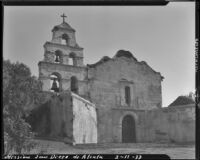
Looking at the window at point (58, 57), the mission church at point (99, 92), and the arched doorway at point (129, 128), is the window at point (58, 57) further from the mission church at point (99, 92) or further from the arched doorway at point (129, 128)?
the arched doorway at point (129, 128)

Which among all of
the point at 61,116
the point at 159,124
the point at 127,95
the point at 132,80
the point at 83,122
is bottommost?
the point at 159,124

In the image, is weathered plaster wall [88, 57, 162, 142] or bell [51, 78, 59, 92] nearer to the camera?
→ bell [51, 78, 59, 92]

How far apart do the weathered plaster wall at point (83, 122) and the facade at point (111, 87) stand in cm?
64

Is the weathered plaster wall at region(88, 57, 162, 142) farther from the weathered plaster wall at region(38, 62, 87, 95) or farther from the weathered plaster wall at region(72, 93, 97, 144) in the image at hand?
the weathered plaster wall at region(72, 93, 97, 144)

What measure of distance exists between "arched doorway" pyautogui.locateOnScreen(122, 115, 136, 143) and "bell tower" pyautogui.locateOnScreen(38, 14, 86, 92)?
10.4 ft

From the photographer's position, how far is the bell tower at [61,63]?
1380 centimetres

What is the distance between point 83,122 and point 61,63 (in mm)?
3286

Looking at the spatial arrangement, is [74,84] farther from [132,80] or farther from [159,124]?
[159,124]

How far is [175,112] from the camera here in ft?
52.4

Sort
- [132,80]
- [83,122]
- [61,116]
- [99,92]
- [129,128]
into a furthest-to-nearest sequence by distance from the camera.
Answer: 1. [132,80]
2. [129,128]
3. [99,92]
4. [83,122]
5. [61,116]

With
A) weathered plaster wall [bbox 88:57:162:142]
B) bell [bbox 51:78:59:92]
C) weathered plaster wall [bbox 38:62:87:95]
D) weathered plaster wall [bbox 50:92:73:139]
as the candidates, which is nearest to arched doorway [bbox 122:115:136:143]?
weathered plaster wall [bbox 88:57:162:142]

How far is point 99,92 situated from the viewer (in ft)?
53.1

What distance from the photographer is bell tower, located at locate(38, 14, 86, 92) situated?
1380 cm

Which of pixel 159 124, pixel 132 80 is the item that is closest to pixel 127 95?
pixel 132 80
